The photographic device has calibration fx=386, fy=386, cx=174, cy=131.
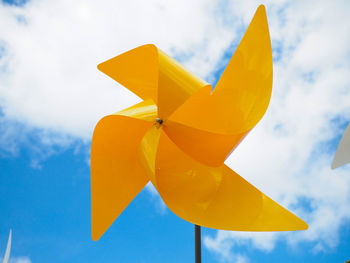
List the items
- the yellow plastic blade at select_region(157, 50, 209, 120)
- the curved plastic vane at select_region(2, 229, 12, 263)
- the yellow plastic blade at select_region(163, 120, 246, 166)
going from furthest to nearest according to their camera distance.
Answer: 1. the curved plastic vane at select_region(2, 229, 12, 263)
2. the yellow plastic blade at select_region(163, 120, 246, 166)
3. the yellow plastic blade at select_region(157, 50, 209, 120)

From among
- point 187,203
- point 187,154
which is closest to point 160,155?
point 187,154

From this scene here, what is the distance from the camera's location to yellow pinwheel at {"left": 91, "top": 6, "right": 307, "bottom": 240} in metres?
4.05

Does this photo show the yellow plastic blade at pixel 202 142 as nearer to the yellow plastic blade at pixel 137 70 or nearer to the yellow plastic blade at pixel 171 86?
the yellow plastic blade at pixel 171 86

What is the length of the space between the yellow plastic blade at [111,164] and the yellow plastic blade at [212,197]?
48cm

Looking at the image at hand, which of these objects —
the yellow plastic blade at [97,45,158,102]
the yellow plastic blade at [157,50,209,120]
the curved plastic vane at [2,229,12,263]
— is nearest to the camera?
the yellow plastic blade at [157,50,209,120]

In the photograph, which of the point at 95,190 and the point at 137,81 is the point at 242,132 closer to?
the point at 137,81

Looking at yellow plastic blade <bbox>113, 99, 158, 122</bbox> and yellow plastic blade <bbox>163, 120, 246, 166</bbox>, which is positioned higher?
yellow plastic blade <bbox>113, 99, 158, 122</bbox>

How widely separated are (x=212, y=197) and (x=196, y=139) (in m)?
0.67

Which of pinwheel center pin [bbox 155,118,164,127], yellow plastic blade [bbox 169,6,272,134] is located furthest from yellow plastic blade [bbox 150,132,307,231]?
yellow plastic blade [bbox 169,6,272,134]

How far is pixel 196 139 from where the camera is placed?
417 centimetres

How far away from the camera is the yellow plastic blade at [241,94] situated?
13.4 ft

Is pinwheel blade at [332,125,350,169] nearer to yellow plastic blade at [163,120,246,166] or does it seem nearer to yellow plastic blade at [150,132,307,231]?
yellow plastic blade at [150,132,307,231]

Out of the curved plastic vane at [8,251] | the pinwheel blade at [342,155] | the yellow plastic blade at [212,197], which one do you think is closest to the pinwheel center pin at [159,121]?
the yellow plastic blade at [212,197]

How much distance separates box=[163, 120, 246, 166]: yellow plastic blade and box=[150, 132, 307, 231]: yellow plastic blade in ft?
0.48
